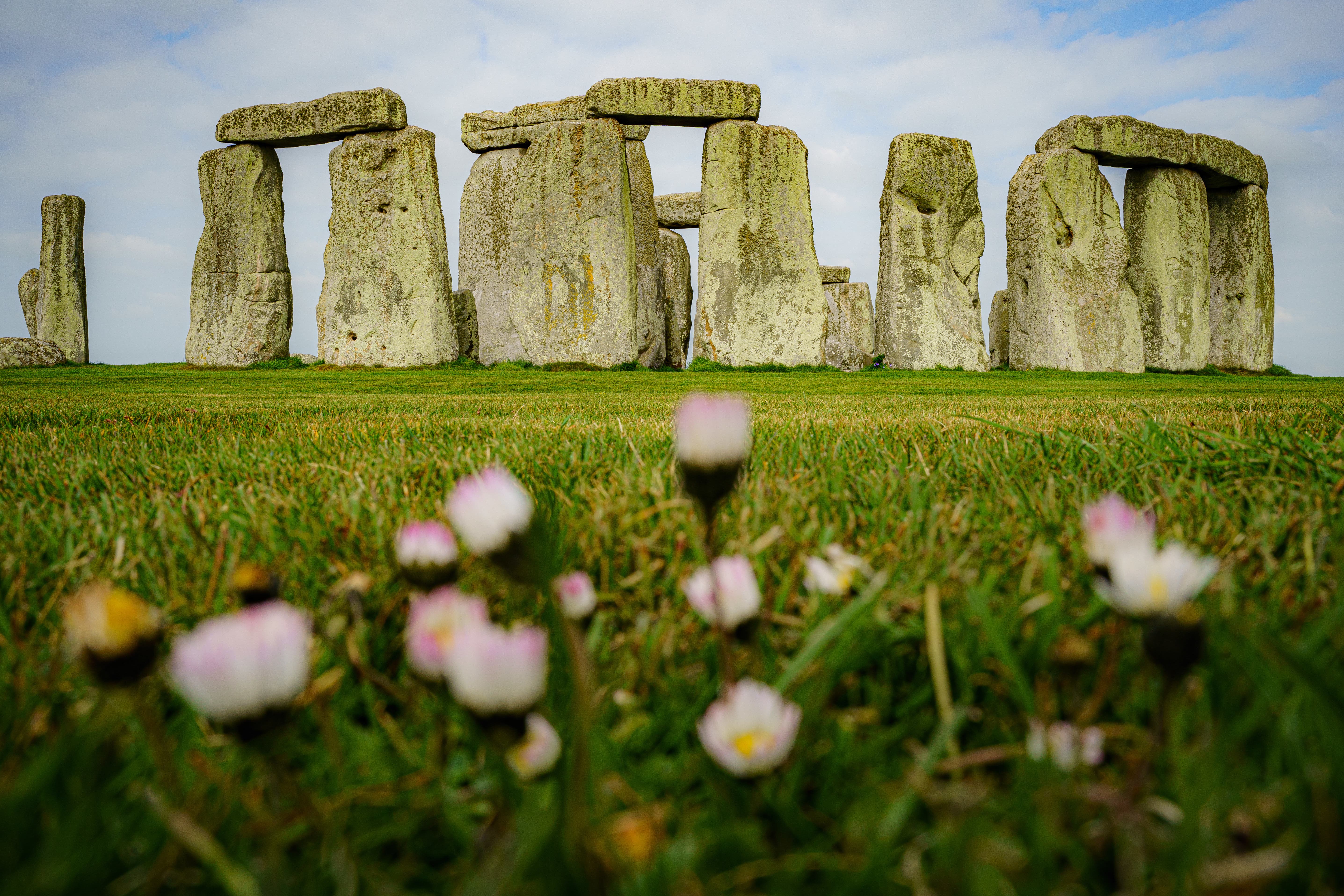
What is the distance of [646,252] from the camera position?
13531mm

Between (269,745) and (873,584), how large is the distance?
1.52ft

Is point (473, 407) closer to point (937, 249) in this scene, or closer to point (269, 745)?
point (269, 745)

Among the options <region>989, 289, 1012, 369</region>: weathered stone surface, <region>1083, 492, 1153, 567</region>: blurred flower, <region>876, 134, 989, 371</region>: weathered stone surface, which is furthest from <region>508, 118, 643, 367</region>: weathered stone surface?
<region>1083, 492, 1153, 567</region>: blurred flower

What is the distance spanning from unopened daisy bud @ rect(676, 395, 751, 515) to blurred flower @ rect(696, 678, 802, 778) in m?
0.13

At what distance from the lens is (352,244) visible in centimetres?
1176

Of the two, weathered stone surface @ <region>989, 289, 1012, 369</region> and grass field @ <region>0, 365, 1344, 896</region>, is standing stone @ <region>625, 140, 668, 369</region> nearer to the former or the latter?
weathered stone surface @ <region>989, 289, 1012, 369</region>

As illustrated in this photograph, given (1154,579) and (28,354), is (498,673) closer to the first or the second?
(1154,579)

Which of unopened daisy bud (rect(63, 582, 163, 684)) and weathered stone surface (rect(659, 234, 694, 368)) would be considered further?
weathered stone surface (rect(659, 234, 694, 368))

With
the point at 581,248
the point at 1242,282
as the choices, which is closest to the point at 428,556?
the point at 581,248

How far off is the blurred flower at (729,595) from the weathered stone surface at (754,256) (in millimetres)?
10688

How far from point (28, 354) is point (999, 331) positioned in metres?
18.9

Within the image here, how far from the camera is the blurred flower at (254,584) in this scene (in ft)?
1.91

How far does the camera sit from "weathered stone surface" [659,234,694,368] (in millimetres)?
15430

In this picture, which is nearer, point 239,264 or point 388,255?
point 388,255
